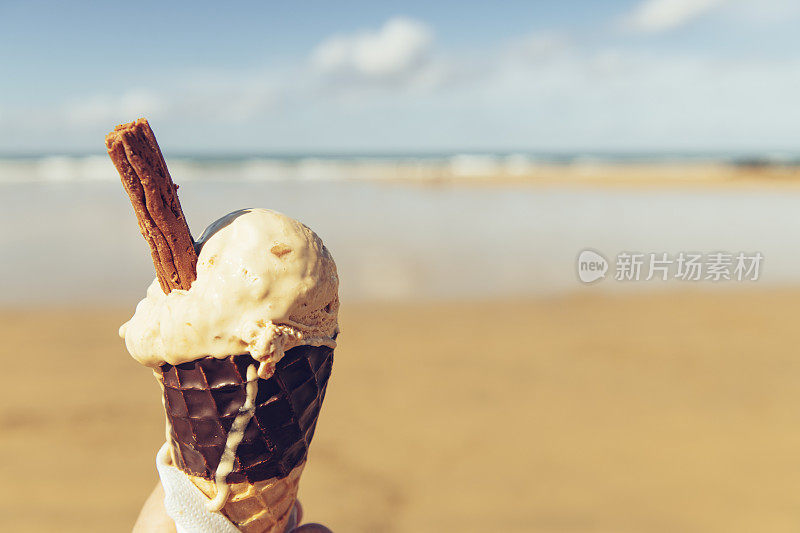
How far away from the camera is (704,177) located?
2477 cm

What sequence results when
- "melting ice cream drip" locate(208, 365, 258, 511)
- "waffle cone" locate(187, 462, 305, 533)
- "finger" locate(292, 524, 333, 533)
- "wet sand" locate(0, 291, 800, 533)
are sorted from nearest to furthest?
"melting ice cream drip" locate(208, 365, 258, 511) → "waffle cone" locate(187, 462, 305, 533) → "finger" locate(292, 524, 333, 533) → "wet sand" locate(0, 291, 800, 533)

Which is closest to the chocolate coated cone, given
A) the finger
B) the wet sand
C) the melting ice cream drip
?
the melting ice cream drip

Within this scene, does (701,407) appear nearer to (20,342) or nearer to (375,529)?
(375,529)

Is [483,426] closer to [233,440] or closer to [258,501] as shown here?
[258,501]

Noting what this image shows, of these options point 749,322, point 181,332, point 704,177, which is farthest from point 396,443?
point 704,177

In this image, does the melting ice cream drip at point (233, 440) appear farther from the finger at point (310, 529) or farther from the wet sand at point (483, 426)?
the wet sand at point (483, 426)

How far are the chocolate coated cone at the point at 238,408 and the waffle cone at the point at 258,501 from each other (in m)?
0.03

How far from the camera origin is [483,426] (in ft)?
13.9

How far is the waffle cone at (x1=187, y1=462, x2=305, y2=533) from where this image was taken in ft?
5.14

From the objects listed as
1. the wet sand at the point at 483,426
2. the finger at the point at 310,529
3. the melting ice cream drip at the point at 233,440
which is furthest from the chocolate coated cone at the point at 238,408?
the wet sand at the point at 483,426

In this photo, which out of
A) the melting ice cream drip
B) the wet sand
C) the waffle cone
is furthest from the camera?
the wet sand

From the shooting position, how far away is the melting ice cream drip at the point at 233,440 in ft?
4.67

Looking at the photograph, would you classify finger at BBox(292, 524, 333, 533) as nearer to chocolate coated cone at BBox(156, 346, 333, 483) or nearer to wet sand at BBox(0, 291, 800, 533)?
chocolate coated cone at BBox(156, 346, 333, 483)

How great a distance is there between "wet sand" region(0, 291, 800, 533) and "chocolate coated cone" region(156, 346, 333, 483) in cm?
192
